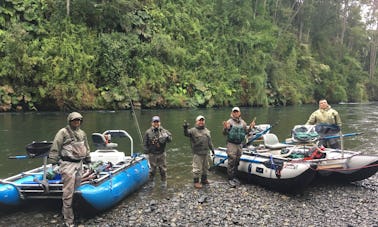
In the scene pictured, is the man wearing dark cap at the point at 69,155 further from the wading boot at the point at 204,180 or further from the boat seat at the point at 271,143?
the boat seat at the point at 271,143

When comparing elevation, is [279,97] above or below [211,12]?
below

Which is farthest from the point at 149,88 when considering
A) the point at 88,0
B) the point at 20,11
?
the point at 20,11

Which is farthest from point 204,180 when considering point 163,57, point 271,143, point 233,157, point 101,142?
point 163,57

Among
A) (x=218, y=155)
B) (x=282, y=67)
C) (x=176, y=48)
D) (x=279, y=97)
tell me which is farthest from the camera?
(x=282, y=67)

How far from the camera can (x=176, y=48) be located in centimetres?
3541

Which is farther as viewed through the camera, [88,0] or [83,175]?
[88,0]

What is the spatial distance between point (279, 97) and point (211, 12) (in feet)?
43.4

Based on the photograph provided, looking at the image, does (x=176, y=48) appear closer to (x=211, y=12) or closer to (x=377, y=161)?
(x=211, y=12)

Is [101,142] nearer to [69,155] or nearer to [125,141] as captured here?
[69,155]

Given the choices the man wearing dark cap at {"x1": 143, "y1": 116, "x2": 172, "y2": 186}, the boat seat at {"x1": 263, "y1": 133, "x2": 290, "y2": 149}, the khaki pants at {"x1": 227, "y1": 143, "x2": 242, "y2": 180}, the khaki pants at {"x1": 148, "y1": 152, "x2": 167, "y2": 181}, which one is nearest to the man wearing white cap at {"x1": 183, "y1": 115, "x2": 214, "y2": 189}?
the man wearing dark cap at {"x1": 143, "y1": 116, "x2": 172, "y2": 186}

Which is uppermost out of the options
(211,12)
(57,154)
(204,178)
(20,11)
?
(211,12)

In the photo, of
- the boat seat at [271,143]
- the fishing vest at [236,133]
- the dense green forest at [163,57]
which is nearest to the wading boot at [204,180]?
the fishing vest at [236,133]

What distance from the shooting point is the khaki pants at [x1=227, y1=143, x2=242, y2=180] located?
9133 millimetres

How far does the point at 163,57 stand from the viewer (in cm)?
3431
